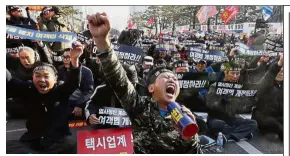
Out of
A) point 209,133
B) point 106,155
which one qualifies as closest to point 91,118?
point 106,155

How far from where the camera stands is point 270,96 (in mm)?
5008

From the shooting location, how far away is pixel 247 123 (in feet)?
16.7

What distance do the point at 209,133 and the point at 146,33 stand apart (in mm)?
1393

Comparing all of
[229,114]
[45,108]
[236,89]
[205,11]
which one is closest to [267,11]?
[205,11]

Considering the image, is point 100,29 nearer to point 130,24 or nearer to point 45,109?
point 130,24

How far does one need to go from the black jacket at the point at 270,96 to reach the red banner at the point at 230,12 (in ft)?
2.57

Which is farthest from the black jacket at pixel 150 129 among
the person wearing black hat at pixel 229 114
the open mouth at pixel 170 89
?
the person wearing black hat at pixel 229 114

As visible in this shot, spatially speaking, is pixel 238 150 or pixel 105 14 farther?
pixel 238 150

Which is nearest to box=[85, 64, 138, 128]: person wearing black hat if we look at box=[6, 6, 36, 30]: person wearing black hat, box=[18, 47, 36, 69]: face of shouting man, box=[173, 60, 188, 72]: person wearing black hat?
box=[173, 60, 188, 72]: person wearing black hat

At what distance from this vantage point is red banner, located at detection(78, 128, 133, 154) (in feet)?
16.2

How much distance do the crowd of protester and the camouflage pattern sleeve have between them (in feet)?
0.04

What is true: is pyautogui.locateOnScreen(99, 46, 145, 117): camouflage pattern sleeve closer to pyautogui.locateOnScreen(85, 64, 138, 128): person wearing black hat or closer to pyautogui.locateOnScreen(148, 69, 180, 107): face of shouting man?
pyautogui.locateOnScreen(85, 64, 138, 128): person wearing black hat
